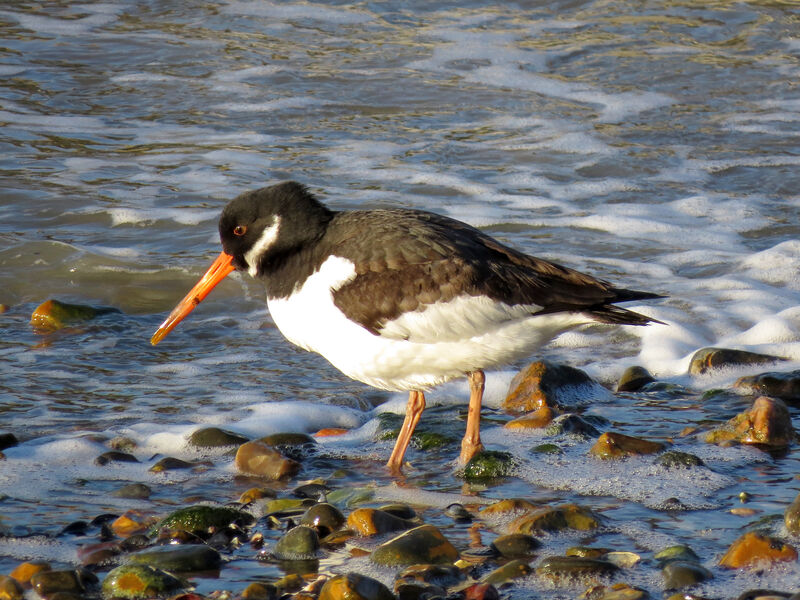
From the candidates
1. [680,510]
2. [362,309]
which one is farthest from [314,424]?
[680,510]

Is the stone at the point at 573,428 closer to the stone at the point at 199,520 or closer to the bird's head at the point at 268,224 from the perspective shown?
the bird's head at the point at 268,224

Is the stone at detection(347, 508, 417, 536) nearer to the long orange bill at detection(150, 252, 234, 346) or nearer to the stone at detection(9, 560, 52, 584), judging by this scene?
the stone at detection(9, 560, 52, 584)

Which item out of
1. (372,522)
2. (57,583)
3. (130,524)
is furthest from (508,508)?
(57,583)

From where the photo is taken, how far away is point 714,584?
3488 millimetres

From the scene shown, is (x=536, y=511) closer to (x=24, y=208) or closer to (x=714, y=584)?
(x=714, y=584)

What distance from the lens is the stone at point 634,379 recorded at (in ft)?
18.9

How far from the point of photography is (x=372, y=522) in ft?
13.0

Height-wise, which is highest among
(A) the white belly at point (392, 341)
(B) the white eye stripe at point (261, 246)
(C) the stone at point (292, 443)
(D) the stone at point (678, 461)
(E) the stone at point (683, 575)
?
(B) the white eye stripe at point (261, 246)

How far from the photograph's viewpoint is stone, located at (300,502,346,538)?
157 inches

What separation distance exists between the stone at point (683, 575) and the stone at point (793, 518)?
470 millimetres

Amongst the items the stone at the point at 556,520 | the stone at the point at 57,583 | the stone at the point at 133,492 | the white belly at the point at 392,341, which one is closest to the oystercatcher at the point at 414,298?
the white belly at the point at 392,341

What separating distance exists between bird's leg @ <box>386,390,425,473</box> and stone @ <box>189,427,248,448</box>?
719 mm

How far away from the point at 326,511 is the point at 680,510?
1.37 meters

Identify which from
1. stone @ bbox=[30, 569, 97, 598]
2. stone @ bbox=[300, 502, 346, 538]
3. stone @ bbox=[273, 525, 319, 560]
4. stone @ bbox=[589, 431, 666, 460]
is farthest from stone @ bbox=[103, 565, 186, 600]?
stone @ bbox=[589, 431, 666, 460]
